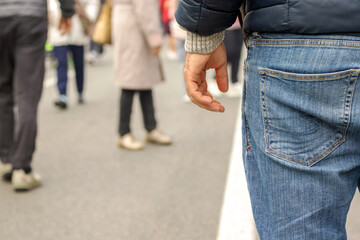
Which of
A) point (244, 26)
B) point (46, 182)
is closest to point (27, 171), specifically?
point (46, 182)

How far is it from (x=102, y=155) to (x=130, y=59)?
93 centimetres

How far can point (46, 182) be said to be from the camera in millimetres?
4062

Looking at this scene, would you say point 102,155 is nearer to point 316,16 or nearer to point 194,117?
point 194,117

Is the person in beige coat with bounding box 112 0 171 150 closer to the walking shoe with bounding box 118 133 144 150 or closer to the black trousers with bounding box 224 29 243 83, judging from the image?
the walking shoe with bounding box 118 133 144 150

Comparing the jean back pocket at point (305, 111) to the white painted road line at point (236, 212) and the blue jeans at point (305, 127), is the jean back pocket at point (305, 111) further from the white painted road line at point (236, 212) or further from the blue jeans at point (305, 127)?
the white painted road line at point (236, 212)

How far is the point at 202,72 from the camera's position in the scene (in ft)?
5.15

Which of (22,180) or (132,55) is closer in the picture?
(22,180)

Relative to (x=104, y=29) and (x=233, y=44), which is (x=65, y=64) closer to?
(x=104, y=29)

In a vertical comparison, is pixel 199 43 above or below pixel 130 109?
above

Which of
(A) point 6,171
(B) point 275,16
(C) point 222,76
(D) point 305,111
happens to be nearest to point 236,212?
(C) point 222,76

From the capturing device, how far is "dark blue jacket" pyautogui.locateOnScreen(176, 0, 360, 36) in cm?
130

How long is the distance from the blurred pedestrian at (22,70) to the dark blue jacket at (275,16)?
2.42 m

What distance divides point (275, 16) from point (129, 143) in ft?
12.1

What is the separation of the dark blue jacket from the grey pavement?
70.8 inches
